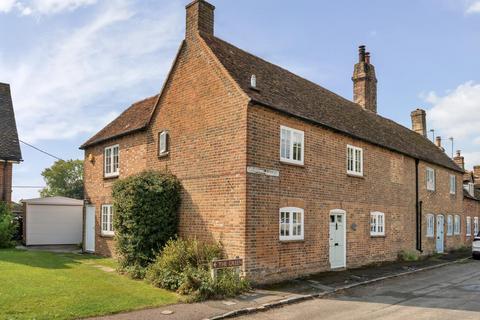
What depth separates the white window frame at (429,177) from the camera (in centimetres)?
2557

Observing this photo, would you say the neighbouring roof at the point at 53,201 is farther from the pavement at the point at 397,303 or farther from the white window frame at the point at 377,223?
the pavement at the point at 397,303

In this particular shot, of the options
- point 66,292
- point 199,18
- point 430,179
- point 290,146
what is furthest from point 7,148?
point 430,179

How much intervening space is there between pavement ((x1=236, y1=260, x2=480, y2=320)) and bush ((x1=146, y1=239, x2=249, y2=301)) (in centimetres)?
163

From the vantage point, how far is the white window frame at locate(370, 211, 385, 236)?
19.5 m

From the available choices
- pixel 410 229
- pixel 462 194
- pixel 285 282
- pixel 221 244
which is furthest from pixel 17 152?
pixel 462 194

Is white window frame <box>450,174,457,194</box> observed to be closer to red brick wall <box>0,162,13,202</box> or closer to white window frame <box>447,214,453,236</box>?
white window frame <box>447,214,453,236</box>

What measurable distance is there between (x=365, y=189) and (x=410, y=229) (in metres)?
5.85

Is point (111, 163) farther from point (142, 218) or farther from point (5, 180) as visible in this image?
point (5, 180)

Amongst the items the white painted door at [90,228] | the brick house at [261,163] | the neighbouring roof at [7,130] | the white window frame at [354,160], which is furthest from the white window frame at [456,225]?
the neighbouring roof at [7,130]

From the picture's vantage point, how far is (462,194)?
3209 cm

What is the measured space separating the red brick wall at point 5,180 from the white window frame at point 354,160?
18.1m

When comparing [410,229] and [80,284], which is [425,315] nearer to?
[80,284]

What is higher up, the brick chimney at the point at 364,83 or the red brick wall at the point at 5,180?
the brick chimney at the point at 364,83

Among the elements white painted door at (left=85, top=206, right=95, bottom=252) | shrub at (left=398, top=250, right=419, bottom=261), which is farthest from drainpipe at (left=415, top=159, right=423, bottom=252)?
white painted door at (left=85, top=206, right=95, bottom=252)
